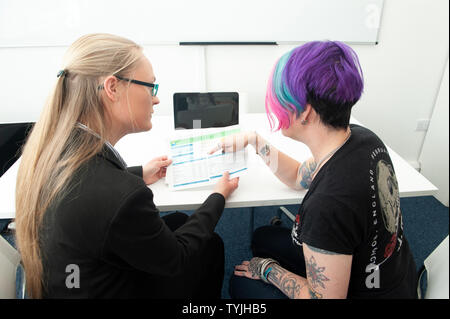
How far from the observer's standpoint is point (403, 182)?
114 cm

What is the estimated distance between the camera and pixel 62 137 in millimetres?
741

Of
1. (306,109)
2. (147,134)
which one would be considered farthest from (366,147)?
(147,134)

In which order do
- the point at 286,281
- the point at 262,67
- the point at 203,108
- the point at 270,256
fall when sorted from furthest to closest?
1. the point at 262,67
2. the point at 203,108
3. the point at 270,256
4. the point at 286,281

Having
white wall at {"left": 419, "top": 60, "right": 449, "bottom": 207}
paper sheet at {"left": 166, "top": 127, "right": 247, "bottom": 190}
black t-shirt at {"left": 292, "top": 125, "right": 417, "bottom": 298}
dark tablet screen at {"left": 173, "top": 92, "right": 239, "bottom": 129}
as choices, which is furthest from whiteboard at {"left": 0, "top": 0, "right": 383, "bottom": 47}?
black t-shirt at {"left": 292, "top": 125, "right": 417, "bottom": 298}

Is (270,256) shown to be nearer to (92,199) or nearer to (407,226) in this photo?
(92,199)

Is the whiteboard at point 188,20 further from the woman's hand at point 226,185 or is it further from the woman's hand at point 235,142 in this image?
the woman's hand at point 226,185


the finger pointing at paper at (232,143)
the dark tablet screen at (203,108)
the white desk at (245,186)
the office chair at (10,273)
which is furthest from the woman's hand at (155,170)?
the office chair at (10,273)

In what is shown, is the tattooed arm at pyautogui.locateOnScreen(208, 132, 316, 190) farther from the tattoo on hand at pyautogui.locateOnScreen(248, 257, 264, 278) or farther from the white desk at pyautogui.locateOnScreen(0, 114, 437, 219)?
the tattoo on hand at pyautogui.locateOnScreen(248, 257, 264, 278)

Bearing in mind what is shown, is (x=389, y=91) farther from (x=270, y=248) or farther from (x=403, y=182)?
(x=270, y=248)

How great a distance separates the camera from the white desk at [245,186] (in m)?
1.04

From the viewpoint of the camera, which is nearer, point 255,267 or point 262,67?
point 255,267

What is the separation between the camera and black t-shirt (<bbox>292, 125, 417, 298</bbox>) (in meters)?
0.71

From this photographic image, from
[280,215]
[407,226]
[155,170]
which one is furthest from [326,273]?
[407,226]

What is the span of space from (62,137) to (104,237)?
28 centimetres
